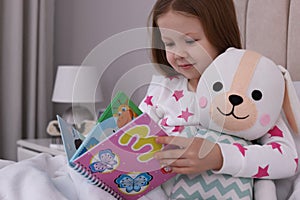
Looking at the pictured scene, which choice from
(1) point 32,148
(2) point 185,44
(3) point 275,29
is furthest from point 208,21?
(1) point 32,148

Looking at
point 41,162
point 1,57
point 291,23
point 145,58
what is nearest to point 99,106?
point 145,58

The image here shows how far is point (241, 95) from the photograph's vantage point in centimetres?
111

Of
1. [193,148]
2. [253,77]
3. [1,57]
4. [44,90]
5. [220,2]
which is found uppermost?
[220,2]

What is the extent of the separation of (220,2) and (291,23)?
1.96 feet

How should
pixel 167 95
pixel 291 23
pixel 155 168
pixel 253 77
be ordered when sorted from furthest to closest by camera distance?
pixel 291 23
pixel 167 95
pixel 253 77
pixel 155 168

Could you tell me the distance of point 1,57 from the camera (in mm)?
3000

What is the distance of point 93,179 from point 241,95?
14.7 inches

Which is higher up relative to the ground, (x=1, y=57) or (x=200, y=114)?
(x=200, y=114)

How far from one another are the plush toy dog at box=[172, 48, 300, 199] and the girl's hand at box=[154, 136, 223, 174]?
0.05 m

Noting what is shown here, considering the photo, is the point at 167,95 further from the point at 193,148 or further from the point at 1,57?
the point at 1,57

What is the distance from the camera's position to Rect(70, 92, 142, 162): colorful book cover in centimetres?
100

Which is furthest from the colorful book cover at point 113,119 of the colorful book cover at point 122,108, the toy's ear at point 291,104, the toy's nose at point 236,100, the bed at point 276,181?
the toy's ear at point 291,104

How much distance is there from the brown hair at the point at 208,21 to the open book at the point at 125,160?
0.20 m

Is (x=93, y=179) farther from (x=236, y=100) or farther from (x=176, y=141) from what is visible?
(x=236, y=100)
